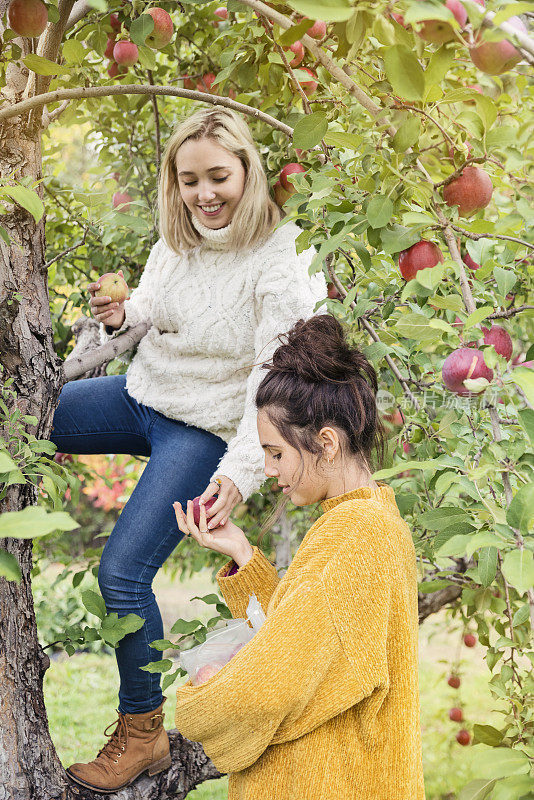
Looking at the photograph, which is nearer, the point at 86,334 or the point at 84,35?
the point at 84,35

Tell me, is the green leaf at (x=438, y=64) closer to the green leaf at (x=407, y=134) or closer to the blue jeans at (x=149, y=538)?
the green leaf at (x=407, y=134)

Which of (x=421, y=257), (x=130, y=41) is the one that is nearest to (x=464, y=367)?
(x=421, y=257)

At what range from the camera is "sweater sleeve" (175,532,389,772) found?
46.9 inches

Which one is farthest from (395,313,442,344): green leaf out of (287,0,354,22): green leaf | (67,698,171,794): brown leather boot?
(67,698,171,794): brown leather boot

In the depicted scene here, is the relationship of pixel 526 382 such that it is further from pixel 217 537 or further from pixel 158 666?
pixel 158 666

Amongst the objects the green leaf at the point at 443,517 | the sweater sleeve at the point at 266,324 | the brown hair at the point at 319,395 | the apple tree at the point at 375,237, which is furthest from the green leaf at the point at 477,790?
the sweater sleeve at the point at 266,324

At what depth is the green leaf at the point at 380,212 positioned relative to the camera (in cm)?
111

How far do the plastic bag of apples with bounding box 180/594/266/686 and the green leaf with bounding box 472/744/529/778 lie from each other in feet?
1.78

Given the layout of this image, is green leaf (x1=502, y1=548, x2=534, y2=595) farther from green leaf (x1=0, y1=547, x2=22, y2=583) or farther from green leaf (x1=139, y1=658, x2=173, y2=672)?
green leaf (x1=139, y1=658, x2=173, y2=672)

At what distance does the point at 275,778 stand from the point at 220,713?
7.0 inches

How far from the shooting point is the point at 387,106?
3.71ft

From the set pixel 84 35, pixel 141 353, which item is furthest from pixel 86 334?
pixel 84 35

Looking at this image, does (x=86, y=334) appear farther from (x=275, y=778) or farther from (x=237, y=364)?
(x=275, y=778)

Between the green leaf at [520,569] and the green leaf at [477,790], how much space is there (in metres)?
0.34
